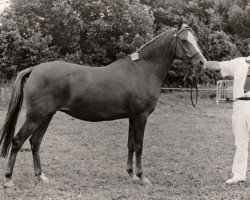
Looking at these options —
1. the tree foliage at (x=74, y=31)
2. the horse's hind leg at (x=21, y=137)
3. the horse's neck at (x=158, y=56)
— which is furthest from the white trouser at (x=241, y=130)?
the tree foliage at (x=74, y=31)

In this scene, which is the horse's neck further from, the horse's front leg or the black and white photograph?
the horse's front leg

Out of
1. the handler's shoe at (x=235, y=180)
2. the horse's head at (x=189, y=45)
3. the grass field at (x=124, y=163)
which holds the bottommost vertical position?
the grass field at (x=124, y=163)

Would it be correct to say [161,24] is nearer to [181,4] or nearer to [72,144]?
Result: [181,4]

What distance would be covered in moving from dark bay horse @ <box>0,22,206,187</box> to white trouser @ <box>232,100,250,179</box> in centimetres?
93

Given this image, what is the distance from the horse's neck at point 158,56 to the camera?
6766 mm

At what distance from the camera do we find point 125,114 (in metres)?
6.61

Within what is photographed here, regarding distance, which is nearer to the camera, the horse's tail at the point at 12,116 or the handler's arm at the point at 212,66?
the horse's tail at the point at 12,116

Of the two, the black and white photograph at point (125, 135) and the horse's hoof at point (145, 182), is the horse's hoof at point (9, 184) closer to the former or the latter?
the black and white photograph at point (125, 135)

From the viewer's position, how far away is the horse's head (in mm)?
6508

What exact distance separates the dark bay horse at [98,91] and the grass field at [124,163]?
453mm

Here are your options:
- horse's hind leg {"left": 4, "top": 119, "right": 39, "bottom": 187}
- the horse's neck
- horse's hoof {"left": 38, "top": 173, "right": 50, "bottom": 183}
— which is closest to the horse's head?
the horse's neck

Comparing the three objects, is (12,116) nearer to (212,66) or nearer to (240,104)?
(212,66)

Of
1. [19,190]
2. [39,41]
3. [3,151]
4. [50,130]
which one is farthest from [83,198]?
[39,41]

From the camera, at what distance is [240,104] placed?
6.54 m
